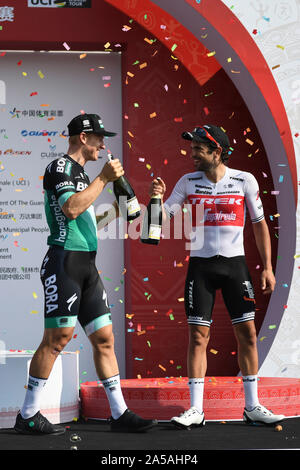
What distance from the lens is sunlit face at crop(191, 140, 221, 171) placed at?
17.0 ft

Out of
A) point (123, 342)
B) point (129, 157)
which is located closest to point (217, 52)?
point (129, 157)

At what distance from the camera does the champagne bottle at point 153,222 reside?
4926 mm

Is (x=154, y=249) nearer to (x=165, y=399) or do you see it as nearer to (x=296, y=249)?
(x=296, y=249)

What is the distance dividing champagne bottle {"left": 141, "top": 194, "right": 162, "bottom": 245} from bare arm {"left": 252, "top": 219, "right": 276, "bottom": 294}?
28.1 inches

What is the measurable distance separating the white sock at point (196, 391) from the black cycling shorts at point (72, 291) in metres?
0.70

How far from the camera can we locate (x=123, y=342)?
7176mm

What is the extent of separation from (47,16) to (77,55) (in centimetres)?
47

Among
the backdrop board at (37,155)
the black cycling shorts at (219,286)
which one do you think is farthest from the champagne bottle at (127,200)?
the backdrop board at (37,155)

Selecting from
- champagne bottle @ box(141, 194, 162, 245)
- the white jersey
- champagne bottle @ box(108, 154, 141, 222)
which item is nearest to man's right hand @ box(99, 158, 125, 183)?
champagne bottle @ box(108, 154, 141, 222)

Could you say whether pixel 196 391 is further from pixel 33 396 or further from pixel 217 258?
pixel 33 396

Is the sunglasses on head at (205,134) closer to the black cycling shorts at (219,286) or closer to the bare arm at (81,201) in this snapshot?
the black cycling shorts at (219,286)

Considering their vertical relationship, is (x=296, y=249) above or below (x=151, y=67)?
below

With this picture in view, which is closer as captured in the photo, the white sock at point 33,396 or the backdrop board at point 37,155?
the white sock at point 33,396

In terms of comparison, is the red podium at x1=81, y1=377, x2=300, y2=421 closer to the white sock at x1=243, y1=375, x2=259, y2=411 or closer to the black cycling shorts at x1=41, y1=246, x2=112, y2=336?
the white sock at x1=243, y1=375, x2=259, y2=411
